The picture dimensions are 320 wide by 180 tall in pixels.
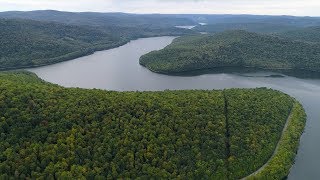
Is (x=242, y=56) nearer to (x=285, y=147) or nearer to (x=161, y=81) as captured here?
(x=161, y=81)

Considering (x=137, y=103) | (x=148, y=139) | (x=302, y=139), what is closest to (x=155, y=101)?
(x=137, y=103)

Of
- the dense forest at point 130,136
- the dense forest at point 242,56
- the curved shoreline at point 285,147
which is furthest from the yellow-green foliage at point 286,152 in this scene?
the dense forest at point 242,56

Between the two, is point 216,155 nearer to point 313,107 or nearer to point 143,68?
point 313,107

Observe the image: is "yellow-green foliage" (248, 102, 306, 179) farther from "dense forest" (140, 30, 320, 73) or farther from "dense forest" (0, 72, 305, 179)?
"dense forest" (140, 30, 320, 73)

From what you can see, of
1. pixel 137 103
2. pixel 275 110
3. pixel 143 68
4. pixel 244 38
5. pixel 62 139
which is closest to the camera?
pixel 62 139

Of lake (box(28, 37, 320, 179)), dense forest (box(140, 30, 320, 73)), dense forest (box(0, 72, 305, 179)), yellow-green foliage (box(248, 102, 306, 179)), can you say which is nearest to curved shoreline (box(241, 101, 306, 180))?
yellow-green foliage (box(248, 102, 306, 179))

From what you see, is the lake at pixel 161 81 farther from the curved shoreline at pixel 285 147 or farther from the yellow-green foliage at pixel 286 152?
the curved shoreline at pixel 285 147
